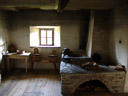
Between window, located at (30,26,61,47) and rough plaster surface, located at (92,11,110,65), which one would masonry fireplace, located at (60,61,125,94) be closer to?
rough plaster surface, located at (92,11,110,65)

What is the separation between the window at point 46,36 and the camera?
5.27 m

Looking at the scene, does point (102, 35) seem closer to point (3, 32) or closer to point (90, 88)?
point (90, 88)

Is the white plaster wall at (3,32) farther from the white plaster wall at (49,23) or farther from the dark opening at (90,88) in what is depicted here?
the dark opening at (90,88)

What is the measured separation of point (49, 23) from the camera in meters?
4.87

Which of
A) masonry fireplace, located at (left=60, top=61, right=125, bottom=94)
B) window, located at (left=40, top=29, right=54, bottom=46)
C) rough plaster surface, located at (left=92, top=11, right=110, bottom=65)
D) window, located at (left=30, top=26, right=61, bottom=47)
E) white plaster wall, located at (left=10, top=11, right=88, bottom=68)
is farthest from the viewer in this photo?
window, located at (left=40, top=29, right=54, bottom=46)

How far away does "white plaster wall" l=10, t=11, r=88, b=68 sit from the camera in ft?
15.9

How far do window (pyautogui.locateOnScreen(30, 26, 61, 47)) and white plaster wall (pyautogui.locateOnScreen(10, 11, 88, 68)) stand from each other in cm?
38

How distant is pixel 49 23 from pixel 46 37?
2.54ft

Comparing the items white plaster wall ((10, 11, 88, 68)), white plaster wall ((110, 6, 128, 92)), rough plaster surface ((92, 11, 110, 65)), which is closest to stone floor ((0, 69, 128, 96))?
white plaster wall ((110, 6, 128, 92))

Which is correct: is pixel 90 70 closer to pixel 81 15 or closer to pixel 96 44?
pixel 96 44

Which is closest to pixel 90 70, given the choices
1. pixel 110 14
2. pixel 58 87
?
pixel 58 87

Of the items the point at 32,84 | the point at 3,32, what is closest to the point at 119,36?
the point at 32,84

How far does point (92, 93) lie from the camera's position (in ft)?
10.2

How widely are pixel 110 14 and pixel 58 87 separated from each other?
2.84 meters
